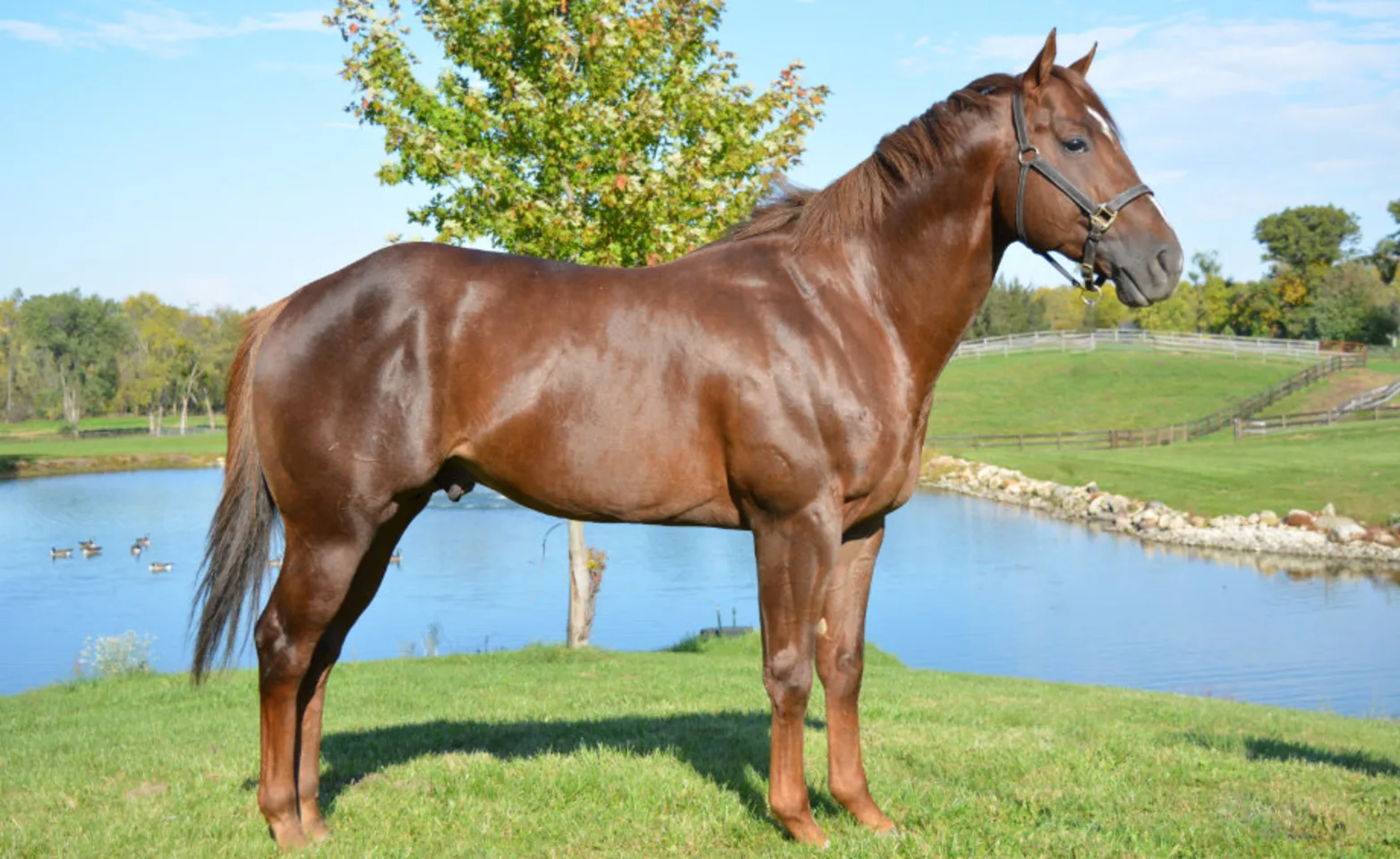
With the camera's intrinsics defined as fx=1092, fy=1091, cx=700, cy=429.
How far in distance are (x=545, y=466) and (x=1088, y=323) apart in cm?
9460

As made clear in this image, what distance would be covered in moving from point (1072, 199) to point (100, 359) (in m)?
98.6

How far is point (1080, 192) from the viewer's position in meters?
4.02

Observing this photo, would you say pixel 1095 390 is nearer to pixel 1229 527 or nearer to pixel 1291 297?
pixel 1291 297

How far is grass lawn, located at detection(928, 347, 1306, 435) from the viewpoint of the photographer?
2121 inches

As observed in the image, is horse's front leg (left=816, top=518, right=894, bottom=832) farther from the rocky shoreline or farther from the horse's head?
the rocky shoreline

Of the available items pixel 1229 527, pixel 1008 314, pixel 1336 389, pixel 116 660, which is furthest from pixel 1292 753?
pixel 1008 314

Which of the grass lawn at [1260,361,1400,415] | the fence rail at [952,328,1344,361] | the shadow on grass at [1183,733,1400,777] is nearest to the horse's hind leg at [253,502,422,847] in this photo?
the shadow on grass at [1183,733,1400,777]

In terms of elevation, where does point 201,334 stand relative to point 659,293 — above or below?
above

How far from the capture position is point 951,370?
6606 cm

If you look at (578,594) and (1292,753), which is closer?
(1292,753)

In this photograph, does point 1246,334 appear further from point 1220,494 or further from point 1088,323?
point 1220,494

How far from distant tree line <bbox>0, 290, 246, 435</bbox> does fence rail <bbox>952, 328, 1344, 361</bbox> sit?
185 feet

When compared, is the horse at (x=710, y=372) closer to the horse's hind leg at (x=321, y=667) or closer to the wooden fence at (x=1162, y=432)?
the horse's hind leg at (x=321, y=667)

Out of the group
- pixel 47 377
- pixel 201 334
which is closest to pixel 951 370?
pixel 201 334
